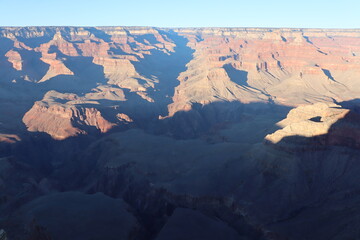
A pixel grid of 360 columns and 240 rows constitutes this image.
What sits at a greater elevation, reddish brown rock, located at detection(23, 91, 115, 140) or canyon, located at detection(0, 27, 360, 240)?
reddish brown rock, located at detection(23, 91, 115, 140)

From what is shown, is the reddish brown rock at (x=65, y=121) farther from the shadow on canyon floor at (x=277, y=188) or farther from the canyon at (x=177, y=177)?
the shadow on canyon floor at (x=277, y=188)

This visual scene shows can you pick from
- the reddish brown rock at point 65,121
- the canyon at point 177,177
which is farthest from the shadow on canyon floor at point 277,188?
the reddish brown rock at point 65,121

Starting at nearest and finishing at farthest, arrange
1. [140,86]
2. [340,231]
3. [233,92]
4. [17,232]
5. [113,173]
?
[340,231] < [17,232] < [113,173] < [233,92] < [140,86]

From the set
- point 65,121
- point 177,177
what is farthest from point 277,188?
point 65,121

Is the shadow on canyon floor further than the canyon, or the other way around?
the shadow on canyon floor

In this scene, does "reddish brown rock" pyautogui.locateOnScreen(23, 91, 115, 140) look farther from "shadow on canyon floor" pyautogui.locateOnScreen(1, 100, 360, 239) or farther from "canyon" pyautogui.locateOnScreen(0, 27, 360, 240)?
"shadow on canyon floor" pyautogui.locateOnScreen(1, 100, 360, 239)

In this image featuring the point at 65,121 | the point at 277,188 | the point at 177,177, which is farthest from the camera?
the point at 65,121

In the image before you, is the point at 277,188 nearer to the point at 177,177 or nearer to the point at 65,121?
the point at 177,177

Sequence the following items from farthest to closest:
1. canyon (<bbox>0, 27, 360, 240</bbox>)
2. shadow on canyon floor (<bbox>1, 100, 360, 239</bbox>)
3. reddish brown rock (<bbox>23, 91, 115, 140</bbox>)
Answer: reddish brown rock (<bbox>23, 91, 115, 140</bbox>)
shadow on canyon floor (<bbox>1, 100, 360, 239</bbox>)
canyon (<bbox>0, 27, 360, 240</bbox>)

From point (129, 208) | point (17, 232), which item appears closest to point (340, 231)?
point (129, 208)

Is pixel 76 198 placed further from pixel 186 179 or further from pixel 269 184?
pixel 269 184

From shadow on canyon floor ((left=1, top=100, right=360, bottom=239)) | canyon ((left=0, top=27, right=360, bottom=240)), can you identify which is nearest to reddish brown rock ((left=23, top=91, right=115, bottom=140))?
canyon ((left=0, top=27, right=360, bottom=240))
